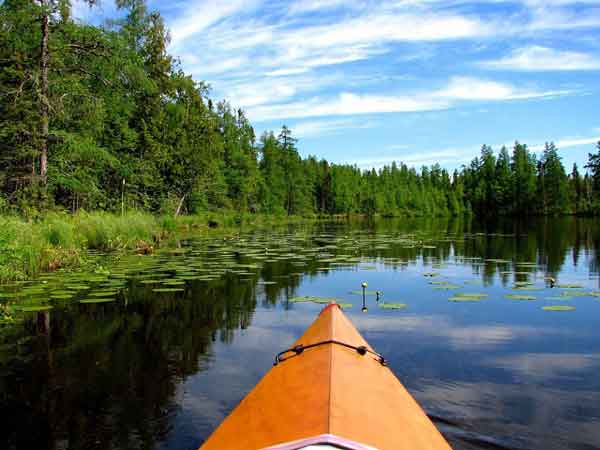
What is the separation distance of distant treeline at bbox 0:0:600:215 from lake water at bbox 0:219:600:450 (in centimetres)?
561

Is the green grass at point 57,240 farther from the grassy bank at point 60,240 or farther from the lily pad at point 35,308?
the lily pad at point 35,308

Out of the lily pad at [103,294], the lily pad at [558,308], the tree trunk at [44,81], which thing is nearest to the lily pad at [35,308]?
the lily pad at [103,294]

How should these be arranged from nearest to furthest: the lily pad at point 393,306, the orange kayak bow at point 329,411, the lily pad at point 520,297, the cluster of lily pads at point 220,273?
the orange kayak bow at point 329,411
the lily pad at point 393,306
the cluster of lily pads at point 220,273
the lily pad at point 520,297

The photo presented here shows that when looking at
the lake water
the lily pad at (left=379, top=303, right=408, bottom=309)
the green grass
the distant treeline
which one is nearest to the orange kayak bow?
the lake water

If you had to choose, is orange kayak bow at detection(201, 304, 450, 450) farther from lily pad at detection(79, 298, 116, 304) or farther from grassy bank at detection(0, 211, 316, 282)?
grassy bank at detection(0, 211, 316, 282)

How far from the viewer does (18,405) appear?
187 inches

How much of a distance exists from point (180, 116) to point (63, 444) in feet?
112

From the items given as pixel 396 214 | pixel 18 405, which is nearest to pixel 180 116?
pixel 18 405

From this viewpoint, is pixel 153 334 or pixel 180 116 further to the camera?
pixel 180 116

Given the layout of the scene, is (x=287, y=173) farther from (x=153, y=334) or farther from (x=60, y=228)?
(x=153, y=334)

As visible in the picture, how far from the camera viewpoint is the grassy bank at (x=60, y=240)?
34.1 feet

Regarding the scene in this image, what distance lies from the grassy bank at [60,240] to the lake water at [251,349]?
2.24 feet

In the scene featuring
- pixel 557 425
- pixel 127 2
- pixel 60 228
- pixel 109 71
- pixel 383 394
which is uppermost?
pixel 127 2

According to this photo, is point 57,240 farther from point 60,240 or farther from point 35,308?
point 35,308
